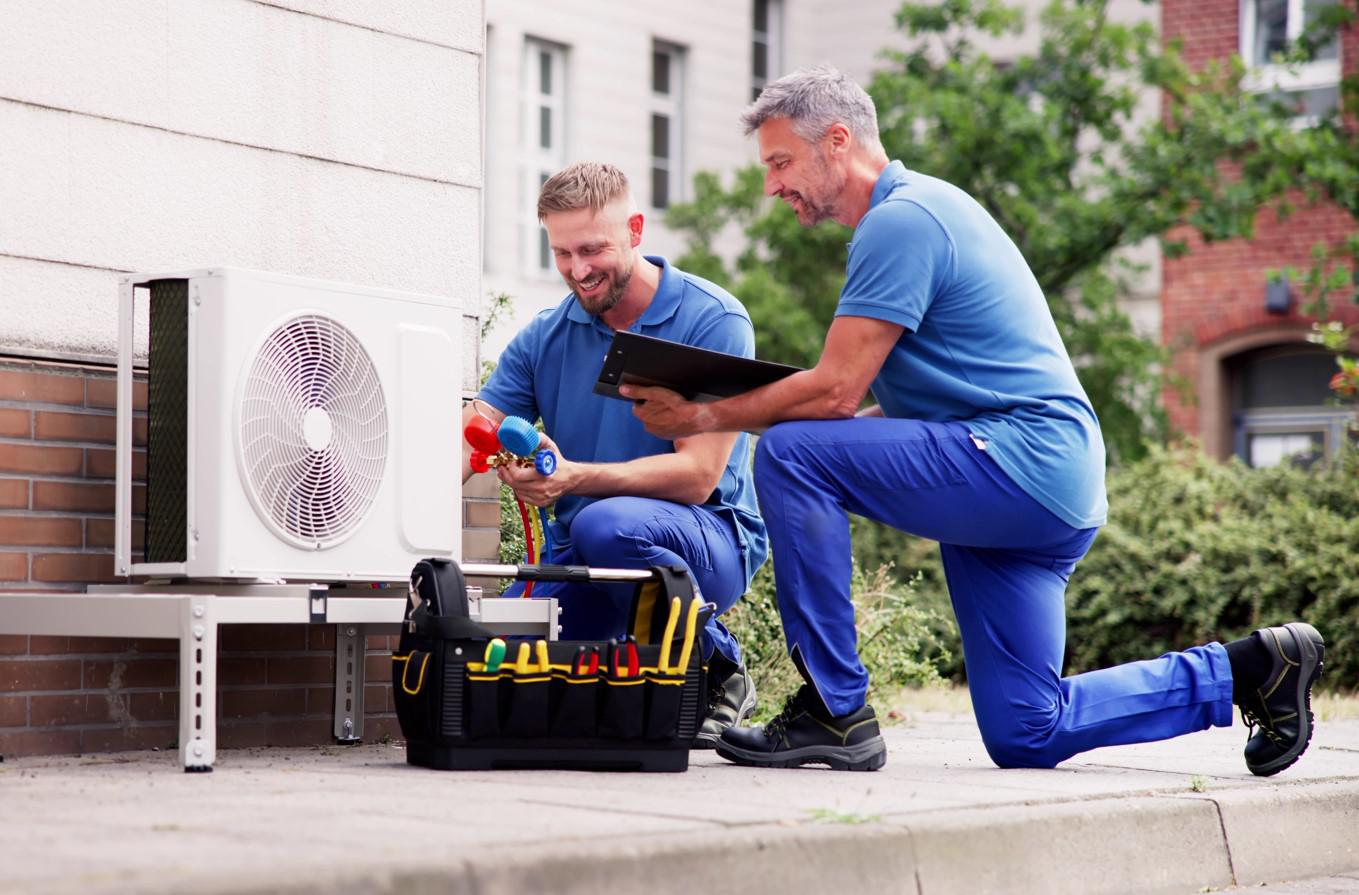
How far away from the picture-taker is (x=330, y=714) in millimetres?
4773

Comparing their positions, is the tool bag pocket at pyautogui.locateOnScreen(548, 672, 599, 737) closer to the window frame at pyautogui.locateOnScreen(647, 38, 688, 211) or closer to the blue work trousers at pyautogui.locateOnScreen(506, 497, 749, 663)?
the blue work trousers at pyautogui.locateOnScreen(506, 497, 749, 663)

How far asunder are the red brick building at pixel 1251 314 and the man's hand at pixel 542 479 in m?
12.6

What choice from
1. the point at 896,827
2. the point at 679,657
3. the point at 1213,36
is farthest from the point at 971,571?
the point at 1213,36

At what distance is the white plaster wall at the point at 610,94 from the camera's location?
56.2 feet

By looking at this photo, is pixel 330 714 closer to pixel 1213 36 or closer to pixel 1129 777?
pixel 1129 777

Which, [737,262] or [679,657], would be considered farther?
[737,262]

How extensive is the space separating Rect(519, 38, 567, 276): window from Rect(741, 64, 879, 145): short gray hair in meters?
12.8

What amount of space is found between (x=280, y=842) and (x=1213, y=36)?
15.6 meters

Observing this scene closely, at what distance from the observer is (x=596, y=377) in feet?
16.4

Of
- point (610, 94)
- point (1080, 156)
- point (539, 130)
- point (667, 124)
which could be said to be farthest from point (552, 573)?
point (667, 124)

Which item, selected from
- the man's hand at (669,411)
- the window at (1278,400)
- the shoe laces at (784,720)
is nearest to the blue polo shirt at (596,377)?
the man's hand at (669,411)

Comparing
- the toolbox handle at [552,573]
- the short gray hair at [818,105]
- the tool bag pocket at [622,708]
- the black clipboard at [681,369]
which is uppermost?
the short gray hair at [818,105]

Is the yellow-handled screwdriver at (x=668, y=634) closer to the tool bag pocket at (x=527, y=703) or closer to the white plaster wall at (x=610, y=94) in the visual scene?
the tool bag pocket at (x=527, y=703)

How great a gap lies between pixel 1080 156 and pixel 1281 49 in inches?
102
